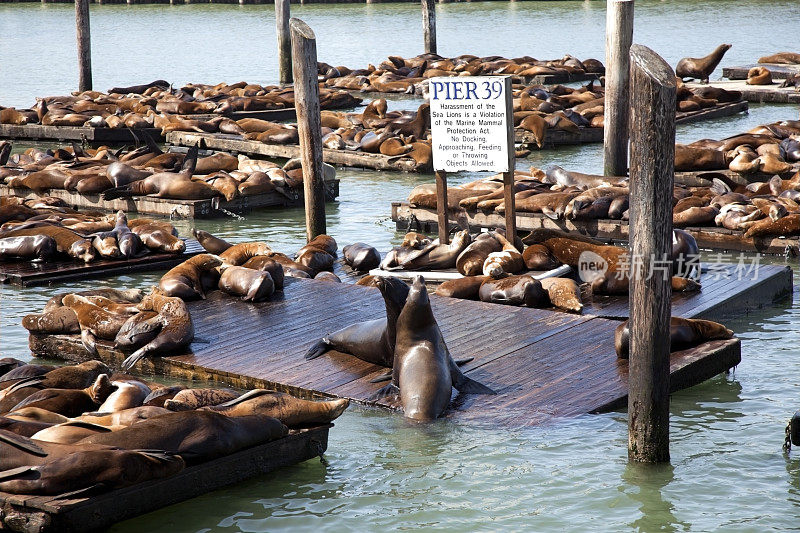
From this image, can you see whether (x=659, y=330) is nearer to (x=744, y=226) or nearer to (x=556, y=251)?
(x=556, y=251)

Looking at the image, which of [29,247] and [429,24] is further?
[429,24]

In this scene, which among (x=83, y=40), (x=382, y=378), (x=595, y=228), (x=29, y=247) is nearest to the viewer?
(x=382, y=378)

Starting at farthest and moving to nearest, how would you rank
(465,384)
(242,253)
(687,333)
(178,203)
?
(178,203)
(242,253)
(687,333)
(465,384)

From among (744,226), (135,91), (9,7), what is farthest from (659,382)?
(9,7)

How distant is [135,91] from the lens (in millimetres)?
24422

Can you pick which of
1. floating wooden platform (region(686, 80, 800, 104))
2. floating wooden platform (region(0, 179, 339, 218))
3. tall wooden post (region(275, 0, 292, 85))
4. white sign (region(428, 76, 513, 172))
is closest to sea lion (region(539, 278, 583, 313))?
white sign (region(428, 76, 513, 172))

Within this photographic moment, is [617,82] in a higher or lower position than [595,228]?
higher

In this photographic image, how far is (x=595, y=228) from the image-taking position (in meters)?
10.7

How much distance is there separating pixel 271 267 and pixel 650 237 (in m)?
4.07

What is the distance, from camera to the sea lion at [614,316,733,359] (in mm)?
6770

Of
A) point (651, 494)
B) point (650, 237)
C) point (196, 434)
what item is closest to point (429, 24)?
point (650, 237)

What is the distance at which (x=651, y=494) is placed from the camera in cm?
520

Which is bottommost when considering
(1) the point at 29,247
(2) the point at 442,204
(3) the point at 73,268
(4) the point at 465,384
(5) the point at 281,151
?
(5) the point at 281,151

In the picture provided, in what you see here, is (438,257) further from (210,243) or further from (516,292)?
(210,243)
